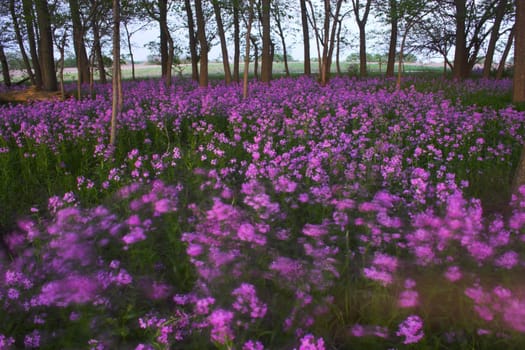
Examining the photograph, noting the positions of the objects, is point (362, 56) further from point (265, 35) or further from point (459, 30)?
point (265, 35)

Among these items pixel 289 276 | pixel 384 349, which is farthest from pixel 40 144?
pixel 384 349

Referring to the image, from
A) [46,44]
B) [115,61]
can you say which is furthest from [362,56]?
[115,61]

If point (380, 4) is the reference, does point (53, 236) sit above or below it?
below

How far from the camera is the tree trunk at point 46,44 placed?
13.7 m

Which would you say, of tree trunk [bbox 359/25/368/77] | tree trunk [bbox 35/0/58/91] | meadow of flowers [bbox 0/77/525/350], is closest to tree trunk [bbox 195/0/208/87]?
tree trunk [bbox 35/0/58/91]

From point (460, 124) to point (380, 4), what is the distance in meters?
14.3

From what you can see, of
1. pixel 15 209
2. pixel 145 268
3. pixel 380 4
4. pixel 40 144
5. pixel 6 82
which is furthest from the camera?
pixel 6 82

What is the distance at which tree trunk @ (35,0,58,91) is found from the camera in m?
13.7

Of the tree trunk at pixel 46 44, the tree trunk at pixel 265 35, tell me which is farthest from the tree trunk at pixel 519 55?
the tree trunk at pixel 46 44

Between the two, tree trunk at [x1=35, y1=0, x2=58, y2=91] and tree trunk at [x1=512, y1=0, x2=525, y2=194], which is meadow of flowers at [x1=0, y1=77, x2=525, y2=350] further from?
tree trunk at [x1=35, y1=0, x2=58, y2=91]

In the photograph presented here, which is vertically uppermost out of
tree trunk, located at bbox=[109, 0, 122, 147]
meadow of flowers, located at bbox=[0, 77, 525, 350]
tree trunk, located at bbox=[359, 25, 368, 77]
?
tree trunk, located at bbox=[359, 25, 368, 77]

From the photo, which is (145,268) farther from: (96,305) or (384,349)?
(384,349)

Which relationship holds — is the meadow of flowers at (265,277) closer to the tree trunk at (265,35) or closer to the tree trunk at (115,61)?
the tree trunk at (115,61)

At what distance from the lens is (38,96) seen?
1505 centimetres
